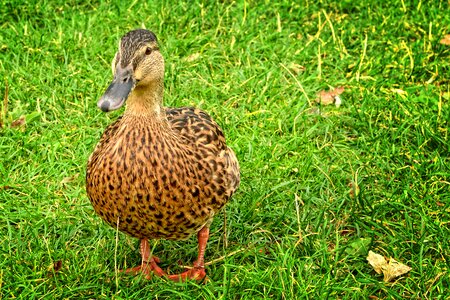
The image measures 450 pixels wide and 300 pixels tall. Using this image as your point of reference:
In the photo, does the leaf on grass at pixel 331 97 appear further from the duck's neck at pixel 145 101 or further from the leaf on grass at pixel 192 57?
the duck's neck at pixel 145 101

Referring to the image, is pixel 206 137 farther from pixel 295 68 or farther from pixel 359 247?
pixel 295 68

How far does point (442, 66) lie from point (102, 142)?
110 inches

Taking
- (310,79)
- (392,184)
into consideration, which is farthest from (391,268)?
(310,79)

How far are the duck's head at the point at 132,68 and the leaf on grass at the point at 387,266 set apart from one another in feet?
4.73

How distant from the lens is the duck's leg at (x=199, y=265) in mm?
3785

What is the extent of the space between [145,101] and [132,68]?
0.90 ft

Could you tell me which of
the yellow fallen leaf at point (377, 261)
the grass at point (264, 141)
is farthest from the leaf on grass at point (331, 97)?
the yellow fallen leaf at point (377, 261)

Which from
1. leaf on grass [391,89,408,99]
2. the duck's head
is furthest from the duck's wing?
leaf on grass [391,89,408,99]

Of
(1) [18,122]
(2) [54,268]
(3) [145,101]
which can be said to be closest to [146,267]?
(2) [54,268]

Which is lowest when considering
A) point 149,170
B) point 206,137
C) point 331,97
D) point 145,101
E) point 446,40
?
point 331,97

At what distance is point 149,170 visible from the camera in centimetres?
332

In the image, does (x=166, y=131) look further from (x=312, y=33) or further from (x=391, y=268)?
(x=312, y=33)

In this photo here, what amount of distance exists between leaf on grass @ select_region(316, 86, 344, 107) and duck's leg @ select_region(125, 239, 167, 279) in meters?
1.80

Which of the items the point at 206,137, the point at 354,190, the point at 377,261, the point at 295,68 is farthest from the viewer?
the point at 295,68
